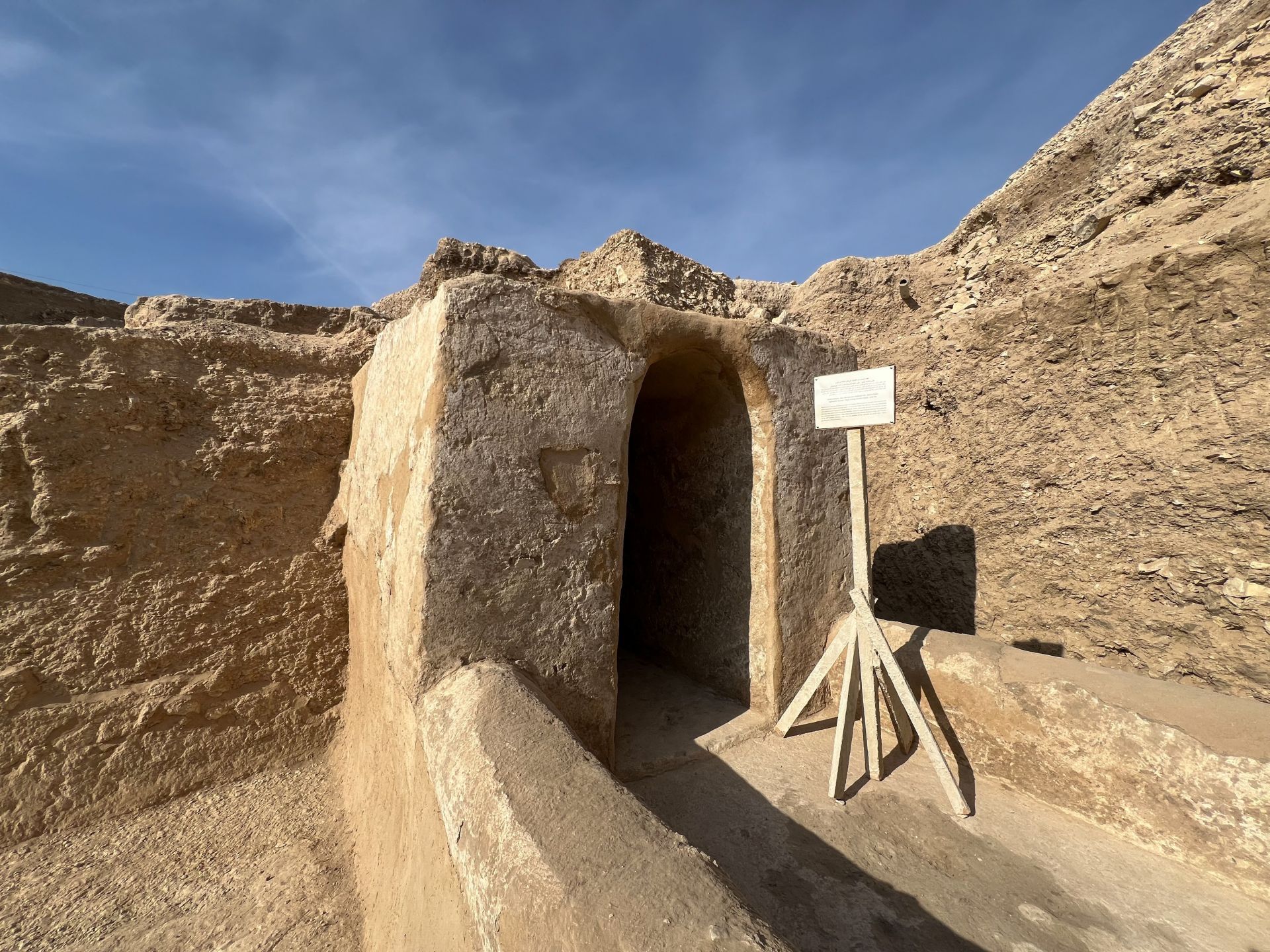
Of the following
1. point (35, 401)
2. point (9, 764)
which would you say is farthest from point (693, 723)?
point (35, 401)

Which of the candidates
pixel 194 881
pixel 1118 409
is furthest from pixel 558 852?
pixel 1118 409

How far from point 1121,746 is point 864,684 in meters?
0.90

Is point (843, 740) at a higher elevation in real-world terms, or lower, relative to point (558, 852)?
lower

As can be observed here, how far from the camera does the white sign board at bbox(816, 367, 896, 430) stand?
236 cm

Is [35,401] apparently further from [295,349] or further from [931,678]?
[931,678]

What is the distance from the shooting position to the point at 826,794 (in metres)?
2.40

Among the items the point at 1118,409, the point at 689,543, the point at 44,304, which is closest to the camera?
the point at 1118,409

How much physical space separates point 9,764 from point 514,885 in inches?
99.2

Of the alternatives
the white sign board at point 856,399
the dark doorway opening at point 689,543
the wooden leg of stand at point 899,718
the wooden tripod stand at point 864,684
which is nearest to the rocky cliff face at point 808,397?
the dark doorway opening at point 689,543

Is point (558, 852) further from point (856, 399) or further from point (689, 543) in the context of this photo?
point (689, 543)

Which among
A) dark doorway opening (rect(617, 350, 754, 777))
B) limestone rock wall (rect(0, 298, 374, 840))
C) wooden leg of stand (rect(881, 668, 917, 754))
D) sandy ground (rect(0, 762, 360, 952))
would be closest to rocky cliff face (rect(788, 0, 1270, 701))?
wooden leg of stand (rect(881, 668, 917, 754))

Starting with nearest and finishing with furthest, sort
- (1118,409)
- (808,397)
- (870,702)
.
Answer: (870,702) → (808,397) → (1118,409)

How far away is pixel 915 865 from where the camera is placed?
202 centimetres

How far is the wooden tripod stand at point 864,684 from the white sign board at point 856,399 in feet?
0.33
